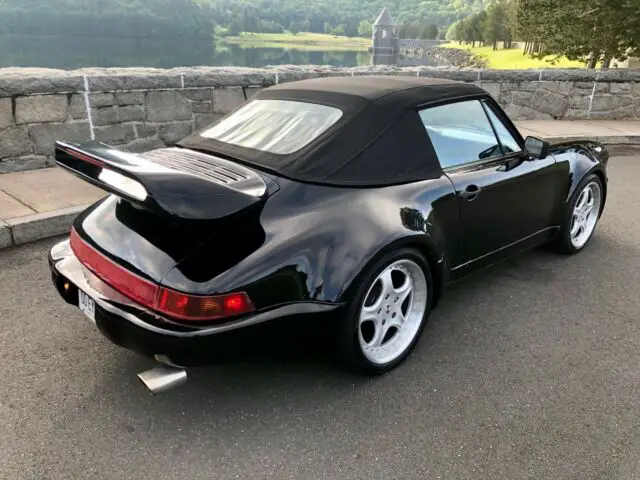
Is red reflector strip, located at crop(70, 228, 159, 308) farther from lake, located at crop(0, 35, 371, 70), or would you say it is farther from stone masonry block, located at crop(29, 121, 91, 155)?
lake, located at crop(0, 35, 371, 70)

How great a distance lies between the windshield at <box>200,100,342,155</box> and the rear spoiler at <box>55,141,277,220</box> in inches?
11.5

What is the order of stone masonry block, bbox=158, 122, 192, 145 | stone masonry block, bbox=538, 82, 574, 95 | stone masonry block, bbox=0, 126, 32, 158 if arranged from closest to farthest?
stone masonry block, bbox=0, 126, 32, 158 → stone masonry block, bbox=158, 122, 192, 145 → stone masonry block, bbox=538, 82, 574, 95

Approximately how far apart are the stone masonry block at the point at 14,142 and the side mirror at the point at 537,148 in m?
4.82

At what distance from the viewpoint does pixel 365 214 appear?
2506mm

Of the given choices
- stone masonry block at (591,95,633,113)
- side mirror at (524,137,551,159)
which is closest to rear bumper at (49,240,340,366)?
side mirror at (524,137,551,159)

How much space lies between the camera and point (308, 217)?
7.80 ft

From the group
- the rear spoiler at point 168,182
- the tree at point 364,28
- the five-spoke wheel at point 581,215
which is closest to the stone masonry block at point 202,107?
the rear spoiler at point 168,182

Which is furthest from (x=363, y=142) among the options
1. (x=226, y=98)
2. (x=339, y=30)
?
(x=339, y=30)

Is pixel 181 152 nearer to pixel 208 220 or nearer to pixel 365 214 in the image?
pixel 208 220

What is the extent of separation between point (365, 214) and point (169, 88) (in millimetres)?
4624

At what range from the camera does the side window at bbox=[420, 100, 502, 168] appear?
304cm

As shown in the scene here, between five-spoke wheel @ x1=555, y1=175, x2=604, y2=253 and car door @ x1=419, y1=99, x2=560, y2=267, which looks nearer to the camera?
car door @ x1=419, y1=99, x2=560, y2=267

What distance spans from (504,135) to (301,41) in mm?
47967

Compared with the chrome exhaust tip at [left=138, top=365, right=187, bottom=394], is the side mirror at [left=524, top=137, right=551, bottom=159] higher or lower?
higher
